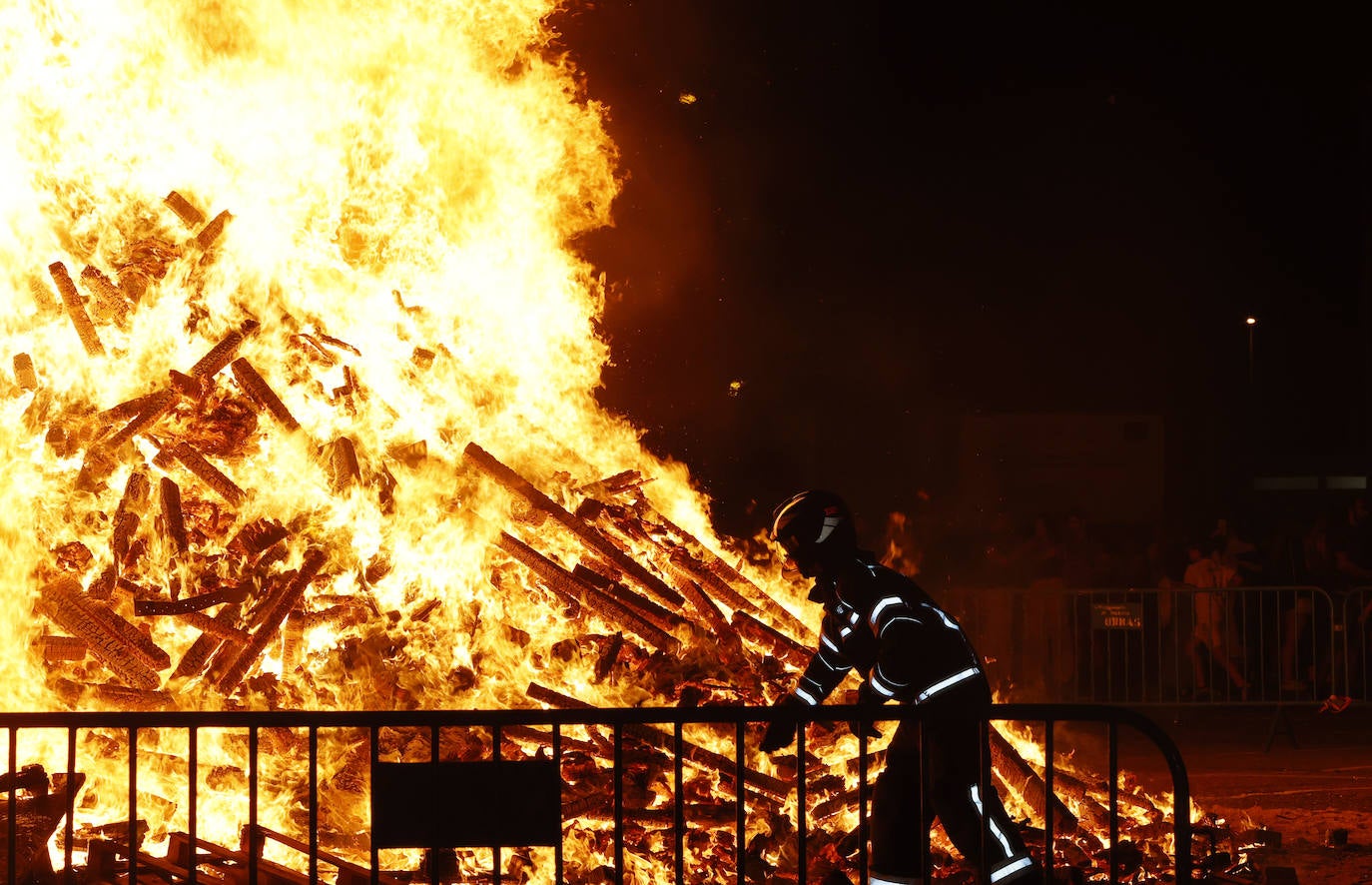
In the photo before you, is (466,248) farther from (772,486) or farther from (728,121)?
(772,486)

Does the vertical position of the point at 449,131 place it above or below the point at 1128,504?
above

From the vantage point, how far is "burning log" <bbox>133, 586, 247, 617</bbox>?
725 cm

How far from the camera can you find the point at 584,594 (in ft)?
26.2

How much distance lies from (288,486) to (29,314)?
1889 mm

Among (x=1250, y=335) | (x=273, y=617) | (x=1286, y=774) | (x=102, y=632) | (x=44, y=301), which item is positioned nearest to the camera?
(x=102, y=632)

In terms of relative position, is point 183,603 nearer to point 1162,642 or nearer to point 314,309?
point 314,309

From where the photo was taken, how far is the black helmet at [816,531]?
17.8ft

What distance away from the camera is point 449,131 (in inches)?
360

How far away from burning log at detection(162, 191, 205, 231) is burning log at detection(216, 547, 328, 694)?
2.29 m

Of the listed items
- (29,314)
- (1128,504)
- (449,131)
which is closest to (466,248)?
(449,131)

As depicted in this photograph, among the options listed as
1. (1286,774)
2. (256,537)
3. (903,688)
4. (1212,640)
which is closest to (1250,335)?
(1212,640)

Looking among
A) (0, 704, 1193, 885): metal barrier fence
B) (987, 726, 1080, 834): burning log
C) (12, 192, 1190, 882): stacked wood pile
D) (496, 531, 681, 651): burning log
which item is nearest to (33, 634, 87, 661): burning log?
(12, 192, 1190, 882): stacked wood pile

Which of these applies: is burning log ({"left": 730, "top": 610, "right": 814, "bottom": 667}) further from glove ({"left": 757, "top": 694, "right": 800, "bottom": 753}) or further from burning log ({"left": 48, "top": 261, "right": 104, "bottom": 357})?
burning log ({"left": 48, "top": 261, "right": 104, "bottom": 357})

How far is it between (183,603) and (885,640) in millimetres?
4195
